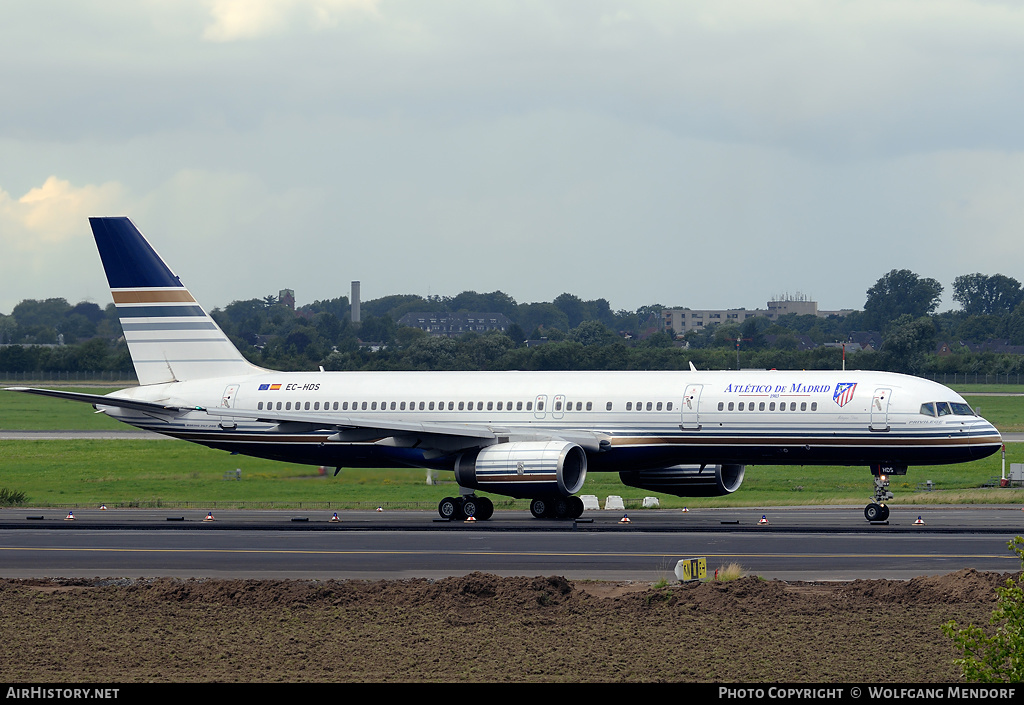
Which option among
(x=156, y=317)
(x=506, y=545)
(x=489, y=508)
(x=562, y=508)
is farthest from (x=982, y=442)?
(x=156, y=317)

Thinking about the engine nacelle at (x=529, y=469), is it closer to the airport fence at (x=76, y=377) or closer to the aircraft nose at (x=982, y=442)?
the aircraft nose at (x=982, y=442)

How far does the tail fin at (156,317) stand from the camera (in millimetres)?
47750

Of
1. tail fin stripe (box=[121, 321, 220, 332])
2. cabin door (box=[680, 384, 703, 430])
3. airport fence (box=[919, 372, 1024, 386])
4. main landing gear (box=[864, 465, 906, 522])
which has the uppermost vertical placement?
tail fin stripe (box=[121, 321, 220, 332])

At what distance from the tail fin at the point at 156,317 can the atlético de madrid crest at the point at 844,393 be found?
2121 cm

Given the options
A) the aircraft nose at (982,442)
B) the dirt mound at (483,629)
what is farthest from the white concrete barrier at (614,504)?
the dirt mound at (483,629)

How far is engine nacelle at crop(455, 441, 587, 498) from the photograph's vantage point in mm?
38031

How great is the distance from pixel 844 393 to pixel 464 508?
1180 centimetres

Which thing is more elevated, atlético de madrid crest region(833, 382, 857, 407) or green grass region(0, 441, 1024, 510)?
atlético de madrid crest region(833, 382, 857, 407)

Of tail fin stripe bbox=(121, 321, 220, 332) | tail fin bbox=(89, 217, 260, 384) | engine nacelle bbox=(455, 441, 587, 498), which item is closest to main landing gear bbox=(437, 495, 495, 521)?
engine nacelle bbox=(455, 441, 587, 498)

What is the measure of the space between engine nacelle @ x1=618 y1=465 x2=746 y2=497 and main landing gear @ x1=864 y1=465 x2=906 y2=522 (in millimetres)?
5218

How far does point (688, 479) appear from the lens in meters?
42.1

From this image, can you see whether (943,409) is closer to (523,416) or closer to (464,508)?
(523,416)

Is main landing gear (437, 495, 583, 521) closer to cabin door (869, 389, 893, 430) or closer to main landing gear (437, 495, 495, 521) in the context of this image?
main landing gear (437, 495, 495, 521)
